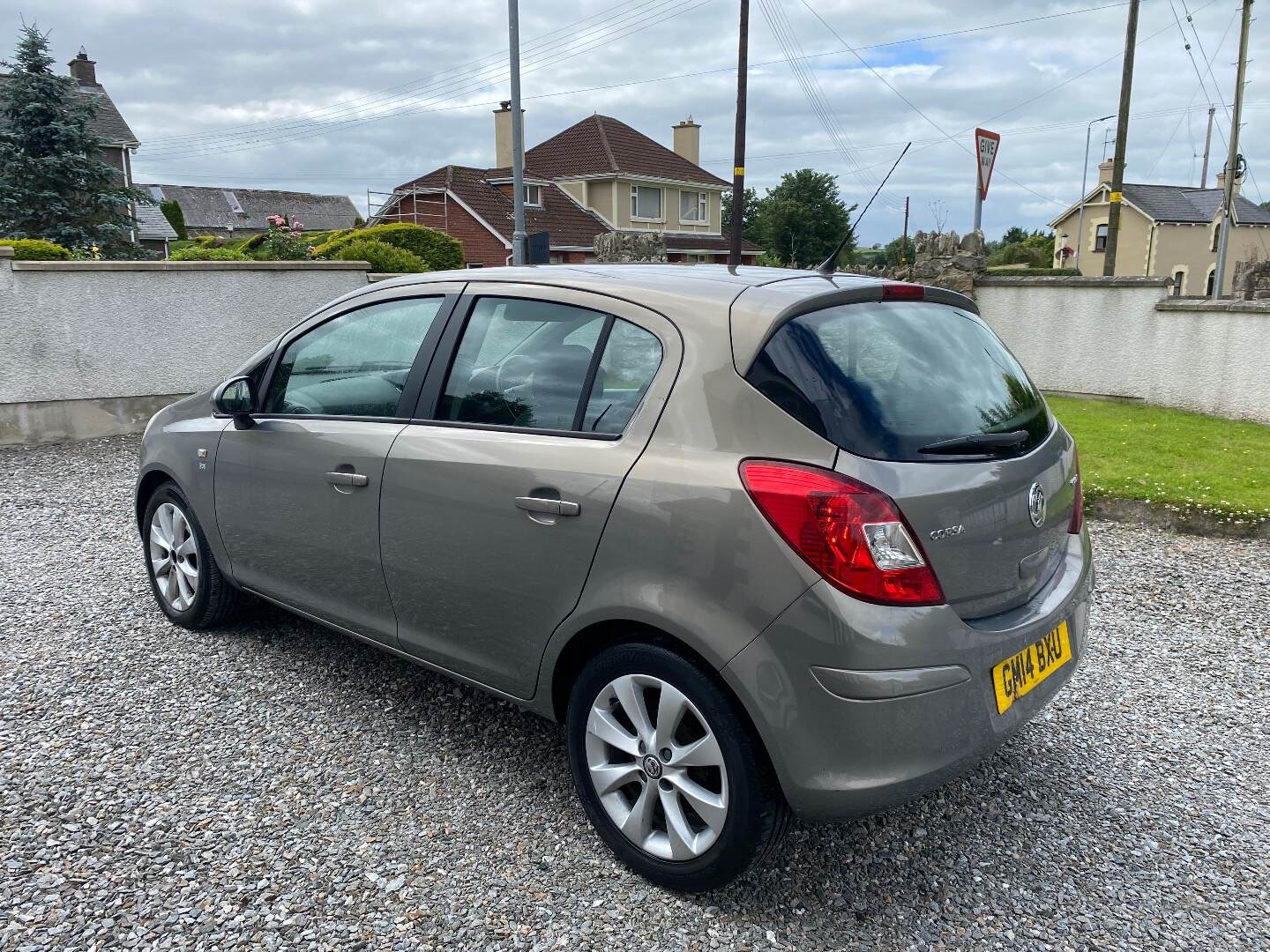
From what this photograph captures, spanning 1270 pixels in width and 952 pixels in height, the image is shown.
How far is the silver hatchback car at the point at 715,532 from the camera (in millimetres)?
2285

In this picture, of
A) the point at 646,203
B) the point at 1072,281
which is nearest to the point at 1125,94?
the point at 1072,281

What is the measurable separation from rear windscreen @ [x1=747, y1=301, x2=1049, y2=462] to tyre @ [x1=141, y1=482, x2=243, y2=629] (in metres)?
3.06

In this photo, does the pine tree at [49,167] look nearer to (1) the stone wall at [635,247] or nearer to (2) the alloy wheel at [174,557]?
(1) the stone wall at [635,247]

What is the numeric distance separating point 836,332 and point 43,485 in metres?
7.69

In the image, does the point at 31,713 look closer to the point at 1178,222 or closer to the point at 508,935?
the point at 508,935

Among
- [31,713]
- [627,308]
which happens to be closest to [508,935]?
[627,308]

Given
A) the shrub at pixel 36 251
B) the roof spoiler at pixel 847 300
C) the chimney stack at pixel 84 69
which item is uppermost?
the chimney stack at pixel 84 69

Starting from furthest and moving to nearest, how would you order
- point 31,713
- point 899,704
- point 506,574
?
point 31,713 → point 506,574 → point 899,704

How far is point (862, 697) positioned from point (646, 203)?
152 ft

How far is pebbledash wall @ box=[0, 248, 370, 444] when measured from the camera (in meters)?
9.19

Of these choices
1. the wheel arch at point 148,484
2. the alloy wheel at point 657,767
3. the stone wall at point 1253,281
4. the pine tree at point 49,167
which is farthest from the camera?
the pine tree at point 49,167

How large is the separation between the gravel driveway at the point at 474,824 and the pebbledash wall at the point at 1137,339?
23.5 feet

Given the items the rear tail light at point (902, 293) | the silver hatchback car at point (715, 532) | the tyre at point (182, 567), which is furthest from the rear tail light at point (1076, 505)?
the tyre at point (182, 567)

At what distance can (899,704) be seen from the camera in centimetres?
226
